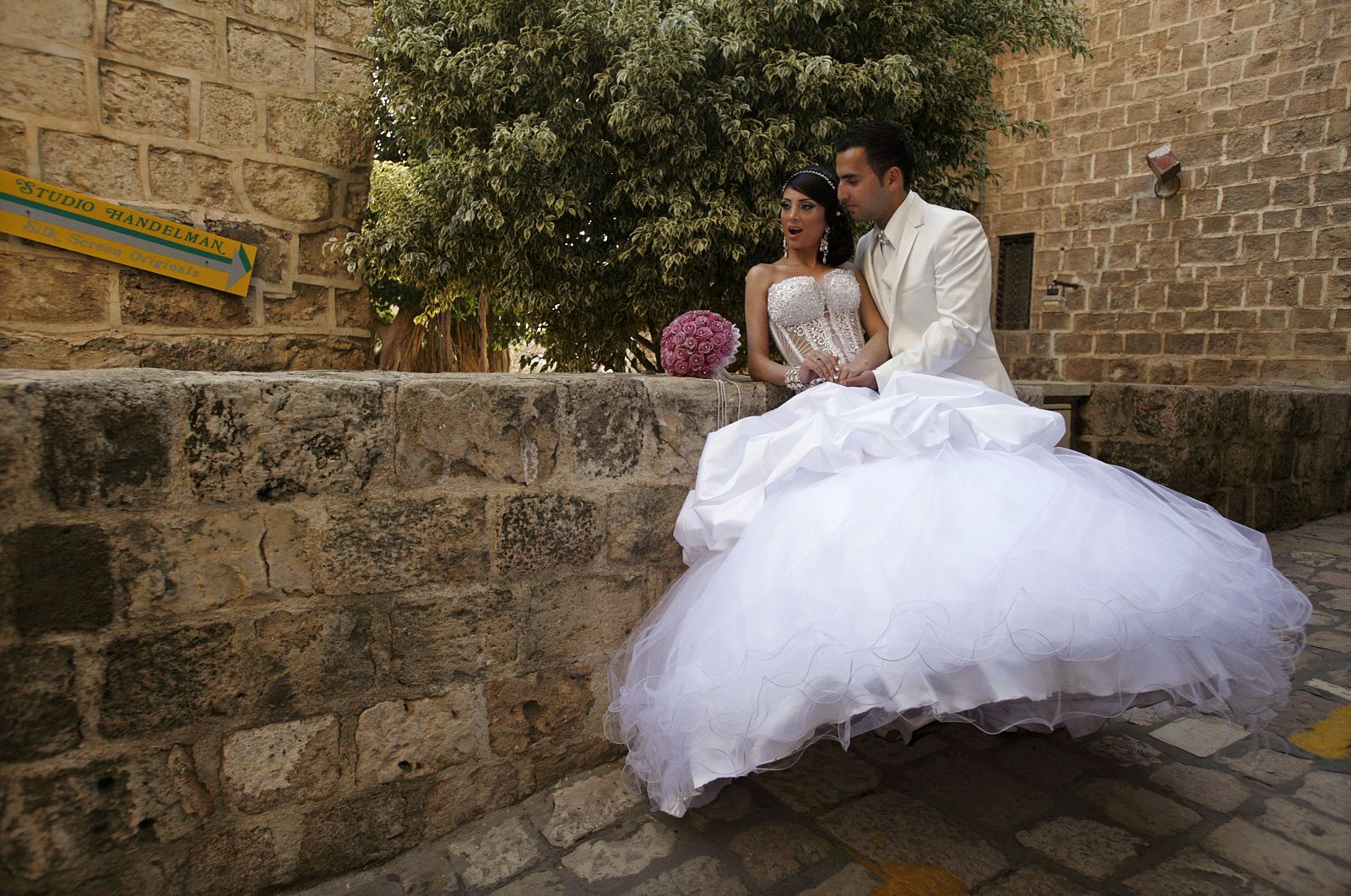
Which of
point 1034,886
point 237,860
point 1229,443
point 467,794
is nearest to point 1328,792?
point 1034,886

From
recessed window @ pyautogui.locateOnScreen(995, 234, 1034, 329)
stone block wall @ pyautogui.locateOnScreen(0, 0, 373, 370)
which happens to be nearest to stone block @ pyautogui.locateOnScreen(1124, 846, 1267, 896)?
stone block wall @ pyautogui.locateOnScreen(0, 0, 373, 370)

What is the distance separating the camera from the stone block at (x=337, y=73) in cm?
445

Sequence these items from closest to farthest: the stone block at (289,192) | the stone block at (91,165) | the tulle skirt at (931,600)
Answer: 1. the tulle skirt at (931,600)
2. the stone block at (91,165)
3. the stone block at (289,192)

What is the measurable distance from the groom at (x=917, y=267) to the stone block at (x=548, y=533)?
1027mm

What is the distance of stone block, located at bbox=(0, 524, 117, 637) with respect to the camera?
163 cm

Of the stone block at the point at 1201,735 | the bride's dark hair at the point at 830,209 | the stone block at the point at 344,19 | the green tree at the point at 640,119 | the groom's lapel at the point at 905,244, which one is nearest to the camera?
the stone block at the point at 1201,735

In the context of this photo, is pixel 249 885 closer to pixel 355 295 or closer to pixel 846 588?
pixel 846 588

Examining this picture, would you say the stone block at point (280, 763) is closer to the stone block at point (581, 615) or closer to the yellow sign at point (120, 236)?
the stone block at point (581, 615)

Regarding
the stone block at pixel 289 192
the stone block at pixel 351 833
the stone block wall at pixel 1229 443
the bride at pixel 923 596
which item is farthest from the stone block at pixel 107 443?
the stone block wall at pixel 1229 443

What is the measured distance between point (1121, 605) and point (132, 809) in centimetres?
219

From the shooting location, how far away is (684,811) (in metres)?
2.11

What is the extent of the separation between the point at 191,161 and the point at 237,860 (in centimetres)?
352

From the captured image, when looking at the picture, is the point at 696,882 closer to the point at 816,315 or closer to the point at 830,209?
the point at 816,315

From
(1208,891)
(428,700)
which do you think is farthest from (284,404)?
(1208,891)
